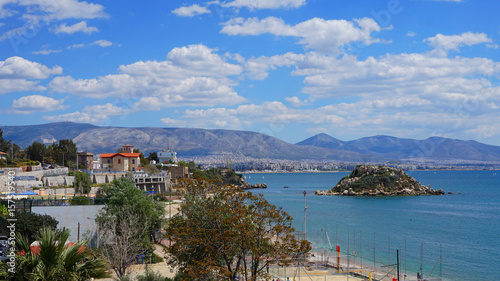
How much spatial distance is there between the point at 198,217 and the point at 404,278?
19719 mm

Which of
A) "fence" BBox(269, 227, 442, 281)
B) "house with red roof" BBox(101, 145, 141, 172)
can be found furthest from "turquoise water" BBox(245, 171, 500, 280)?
"house with red roof" BBox(101, 145, 141, 172)

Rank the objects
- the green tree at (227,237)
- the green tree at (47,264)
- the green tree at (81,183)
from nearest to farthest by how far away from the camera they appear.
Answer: the green tree at (47,264) < the green tree at (227,237) < the green tree at (81,183)

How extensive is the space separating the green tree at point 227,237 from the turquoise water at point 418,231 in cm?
2119

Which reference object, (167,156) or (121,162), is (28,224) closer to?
(121,162)

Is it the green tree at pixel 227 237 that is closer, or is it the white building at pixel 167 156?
the green tree at pixel 227 237

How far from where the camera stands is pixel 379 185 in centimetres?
12419

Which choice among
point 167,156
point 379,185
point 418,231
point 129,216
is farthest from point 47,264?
point 167,156

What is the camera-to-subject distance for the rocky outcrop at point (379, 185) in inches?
4840

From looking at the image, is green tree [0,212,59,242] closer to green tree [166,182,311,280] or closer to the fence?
green tree [166,182,311,280]

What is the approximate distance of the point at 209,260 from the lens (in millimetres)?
17938

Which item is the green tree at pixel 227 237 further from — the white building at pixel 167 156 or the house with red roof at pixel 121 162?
the white building at pixel 167 156

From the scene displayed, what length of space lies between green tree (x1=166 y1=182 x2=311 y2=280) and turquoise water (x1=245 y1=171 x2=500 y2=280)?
21193mm

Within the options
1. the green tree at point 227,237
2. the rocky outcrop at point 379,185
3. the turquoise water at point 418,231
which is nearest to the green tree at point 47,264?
the green tree at point 227,237

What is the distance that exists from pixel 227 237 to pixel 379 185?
11217 centimetres
